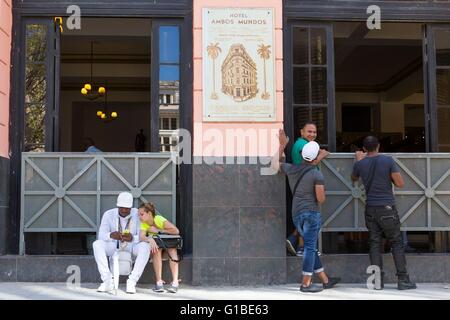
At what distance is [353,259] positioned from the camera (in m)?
7.62

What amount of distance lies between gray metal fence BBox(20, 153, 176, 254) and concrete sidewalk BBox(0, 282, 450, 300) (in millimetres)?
826

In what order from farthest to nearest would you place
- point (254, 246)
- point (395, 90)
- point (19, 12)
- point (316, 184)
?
point (395, 90), point (19, 12), point (254, 246), point (316, 184)

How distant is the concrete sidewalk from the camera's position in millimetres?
6629

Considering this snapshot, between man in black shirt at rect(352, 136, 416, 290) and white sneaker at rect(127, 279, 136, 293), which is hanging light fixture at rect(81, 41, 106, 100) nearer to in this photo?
white sneaker at rect(127, 279, 136, 293)

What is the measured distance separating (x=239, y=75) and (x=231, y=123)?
648mm

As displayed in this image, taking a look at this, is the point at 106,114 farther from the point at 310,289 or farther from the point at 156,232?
the point at 310,289

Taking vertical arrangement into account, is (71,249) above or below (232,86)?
below

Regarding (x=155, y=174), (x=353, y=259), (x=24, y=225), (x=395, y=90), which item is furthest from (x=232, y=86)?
(x=395, y=90)

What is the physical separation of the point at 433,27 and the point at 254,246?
4.06 m

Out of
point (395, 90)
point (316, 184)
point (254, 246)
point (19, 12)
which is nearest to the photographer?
point (316, 184)

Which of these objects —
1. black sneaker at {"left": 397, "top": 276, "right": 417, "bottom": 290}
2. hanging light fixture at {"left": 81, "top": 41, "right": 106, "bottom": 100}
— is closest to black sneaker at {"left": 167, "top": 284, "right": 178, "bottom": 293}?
black sneaker at {"left": 397, "top": 276, "right": 417, "bottom": 290}

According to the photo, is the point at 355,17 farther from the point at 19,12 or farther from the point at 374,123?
the point at 374,123

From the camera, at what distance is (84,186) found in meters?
7.73

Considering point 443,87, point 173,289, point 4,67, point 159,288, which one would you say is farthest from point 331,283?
point 4,67
